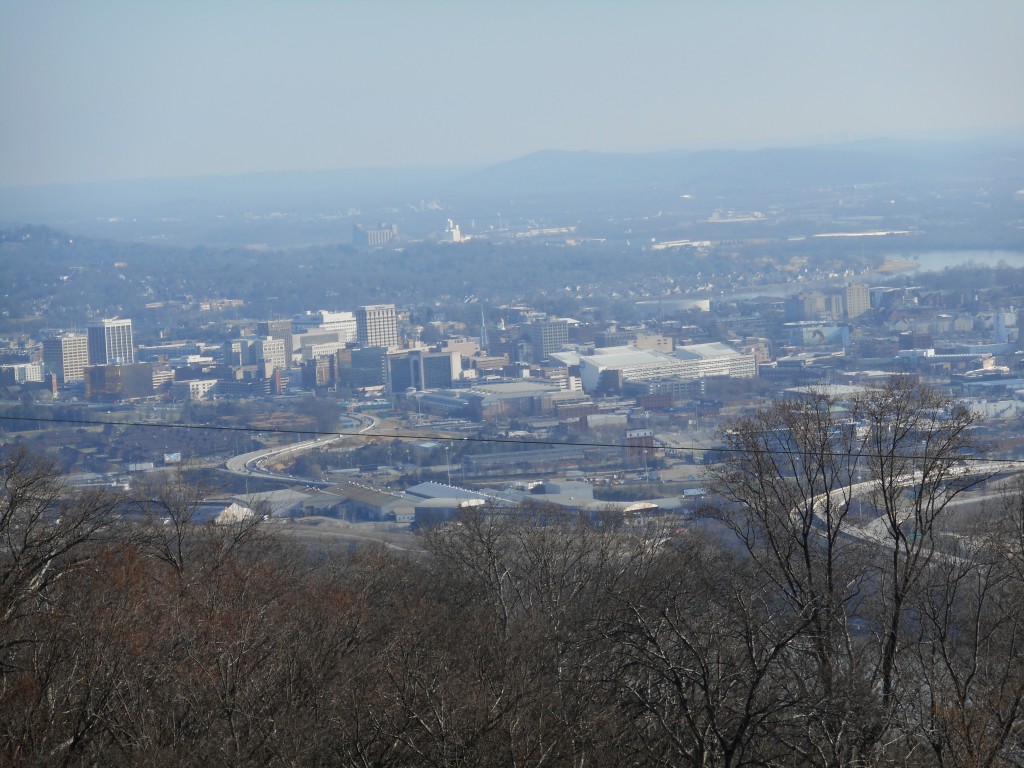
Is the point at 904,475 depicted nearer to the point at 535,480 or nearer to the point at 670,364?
the point at 535,480

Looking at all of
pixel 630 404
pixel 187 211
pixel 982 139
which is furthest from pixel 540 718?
pixel 187 211

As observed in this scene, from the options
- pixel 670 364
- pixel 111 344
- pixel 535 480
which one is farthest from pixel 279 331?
pixel 535 480

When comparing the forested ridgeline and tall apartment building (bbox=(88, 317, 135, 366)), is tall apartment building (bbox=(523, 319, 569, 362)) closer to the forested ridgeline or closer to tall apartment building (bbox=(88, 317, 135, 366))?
tall apartment building (bbox=(88, 317, 135, 366))

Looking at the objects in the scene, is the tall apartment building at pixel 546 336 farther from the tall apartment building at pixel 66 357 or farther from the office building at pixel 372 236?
the office building at pixel 372 236

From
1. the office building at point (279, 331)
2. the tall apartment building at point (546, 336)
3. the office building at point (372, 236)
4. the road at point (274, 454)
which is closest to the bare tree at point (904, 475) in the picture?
the road at point (274, 454)

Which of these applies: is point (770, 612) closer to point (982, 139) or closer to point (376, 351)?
point (376, 351)

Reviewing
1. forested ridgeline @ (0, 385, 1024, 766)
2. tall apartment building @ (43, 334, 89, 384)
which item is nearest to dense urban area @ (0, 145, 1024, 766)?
forested ridgeline @ (0, 385, 1024, 766)
